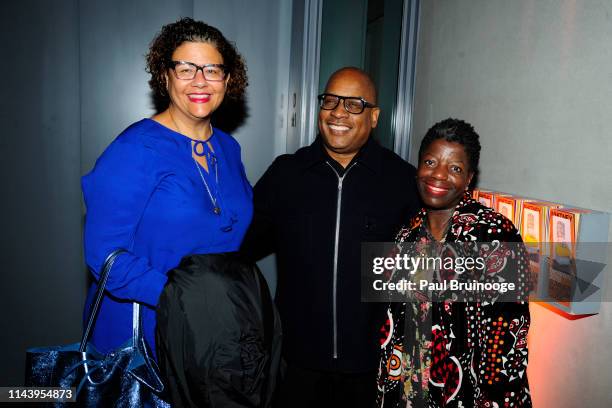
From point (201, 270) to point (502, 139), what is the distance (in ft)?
4.72

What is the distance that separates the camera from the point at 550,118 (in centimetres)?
165

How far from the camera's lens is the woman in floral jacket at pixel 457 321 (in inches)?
53.9

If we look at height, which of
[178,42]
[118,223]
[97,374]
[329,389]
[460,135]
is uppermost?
[178,42]

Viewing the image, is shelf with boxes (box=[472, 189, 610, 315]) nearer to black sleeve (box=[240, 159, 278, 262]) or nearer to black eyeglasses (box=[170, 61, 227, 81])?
black sleeve (box=[240, 159, 278, 262])

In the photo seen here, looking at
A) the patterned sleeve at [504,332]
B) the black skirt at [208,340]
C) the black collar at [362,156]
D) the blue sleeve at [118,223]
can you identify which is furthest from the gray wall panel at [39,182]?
the patterned sleeve at [504,332]

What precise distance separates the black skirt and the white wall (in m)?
1.12

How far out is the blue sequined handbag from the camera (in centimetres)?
133

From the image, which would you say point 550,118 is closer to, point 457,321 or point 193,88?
point 457,321

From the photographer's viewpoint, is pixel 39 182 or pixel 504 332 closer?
pixel 504 332

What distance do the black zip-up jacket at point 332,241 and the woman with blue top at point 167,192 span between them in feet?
0.82

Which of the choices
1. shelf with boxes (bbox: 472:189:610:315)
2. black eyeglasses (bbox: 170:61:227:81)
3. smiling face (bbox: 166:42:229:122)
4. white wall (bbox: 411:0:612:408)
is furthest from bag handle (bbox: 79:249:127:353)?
white wall (bbox: 411:0:612:408)

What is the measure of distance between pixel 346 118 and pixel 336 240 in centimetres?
52

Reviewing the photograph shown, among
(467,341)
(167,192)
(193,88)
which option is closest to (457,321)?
(467,341)

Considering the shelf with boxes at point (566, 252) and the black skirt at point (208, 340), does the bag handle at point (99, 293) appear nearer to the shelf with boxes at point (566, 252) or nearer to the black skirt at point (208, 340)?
the black skirt at point (208, 340)
